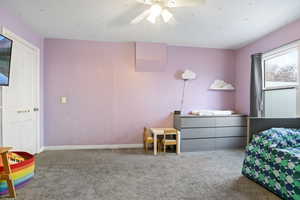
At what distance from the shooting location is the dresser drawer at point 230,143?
395cm

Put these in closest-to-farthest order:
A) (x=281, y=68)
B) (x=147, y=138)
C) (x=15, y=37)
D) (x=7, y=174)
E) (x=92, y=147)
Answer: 1. (x=7, y=174)
2. (x=15, y=37)
3. (x=281, y=68)
4. (x=147, y=138)
5. (x=92, y=147)

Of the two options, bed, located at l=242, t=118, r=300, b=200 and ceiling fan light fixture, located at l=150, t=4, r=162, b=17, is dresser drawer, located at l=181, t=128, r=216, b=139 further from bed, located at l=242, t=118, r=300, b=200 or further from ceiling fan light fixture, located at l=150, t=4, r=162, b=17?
ceiling fan light fixture, located at l=150, t=4, r=162, b=17

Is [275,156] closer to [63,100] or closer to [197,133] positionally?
[197,133]

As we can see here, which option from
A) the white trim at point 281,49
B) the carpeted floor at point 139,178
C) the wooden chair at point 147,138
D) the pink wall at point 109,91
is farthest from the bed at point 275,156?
the pink wall at point 109,91

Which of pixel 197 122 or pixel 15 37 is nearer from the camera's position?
pixel 15 37

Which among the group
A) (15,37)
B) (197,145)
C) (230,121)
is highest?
(15,37)

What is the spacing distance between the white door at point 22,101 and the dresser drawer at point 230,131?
365 centimetres

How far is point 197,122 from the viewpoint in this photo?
3.82 metres

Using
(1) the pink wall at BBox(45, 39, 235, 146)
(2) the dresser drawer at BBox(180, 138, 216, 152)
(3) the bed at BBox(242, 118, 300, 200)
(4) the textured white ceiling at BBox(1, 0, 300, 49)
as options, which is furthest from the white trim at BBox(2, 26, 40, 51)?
(3) the bed at BBox(242, 118, 300, 200)

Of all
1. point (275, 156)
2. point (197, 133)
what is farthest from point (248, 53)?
point (275, 156)

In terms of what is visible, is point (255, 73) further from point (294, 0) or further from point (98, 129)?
point (98, 129)

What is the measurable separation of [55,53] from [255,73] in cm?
410

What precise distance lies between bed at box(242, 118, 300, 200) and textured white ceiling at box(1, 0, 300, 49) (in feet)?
5.11

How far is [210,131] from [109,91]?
2.32 metres
